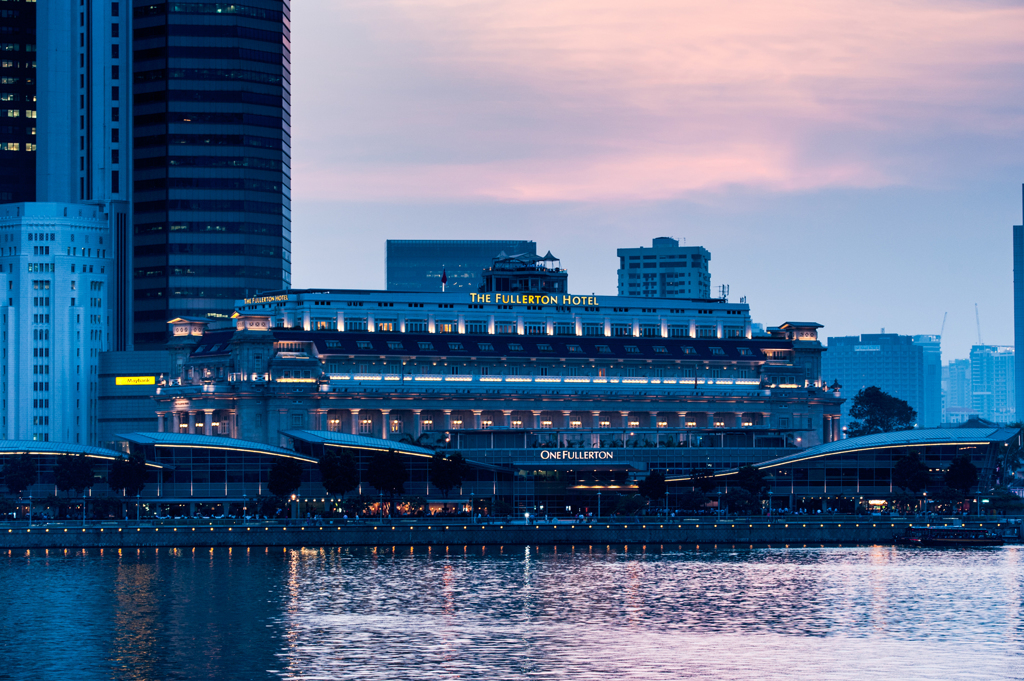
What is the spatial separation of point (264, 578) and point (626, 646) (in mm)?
60633

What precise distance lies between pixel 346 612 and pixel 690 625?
32512mm

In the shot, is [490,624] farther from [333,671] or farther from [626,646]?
[333,671]

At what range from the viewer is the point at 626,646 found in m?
151

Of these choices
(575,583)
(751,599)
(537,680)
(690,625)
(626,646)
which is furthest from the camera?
(575,583)

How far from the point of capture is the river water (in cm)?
14062

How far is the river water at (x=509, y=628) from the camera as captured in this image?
141 m

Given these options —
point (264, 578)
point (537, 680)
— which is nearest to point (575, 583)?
point (264, 578)

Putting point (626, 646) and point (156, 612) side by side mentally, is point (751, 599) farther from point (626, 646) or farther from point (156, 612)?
point (156, 612)

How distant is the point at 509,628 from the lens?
6363 inches

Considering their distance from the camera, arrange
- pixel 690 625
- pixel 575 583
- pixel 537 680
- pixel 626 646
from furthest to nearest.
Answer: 1. pixel 575 583
2. pixel 690 625
3. pixel 626 646
4. pixel 537 680

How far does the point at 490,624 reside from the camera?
164 meters

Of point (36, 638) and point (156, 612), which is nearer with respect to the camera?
point (36, 638)

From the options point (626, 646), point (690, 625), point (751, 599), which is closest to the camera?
point (626, 646)

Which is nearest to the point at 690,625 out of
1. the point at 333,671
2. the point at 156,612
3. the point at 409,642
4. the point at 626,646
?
the point at 626,646
